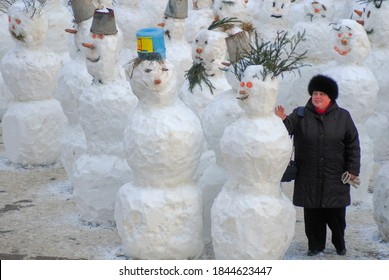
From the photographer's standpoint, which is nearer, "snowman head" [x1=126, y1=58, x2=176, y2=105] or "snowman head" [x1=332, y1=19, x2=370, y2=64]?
"snowman head" [x1=126, y1=58, x2=176, y2=105]

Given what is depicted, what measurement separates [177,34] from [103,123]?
224cm

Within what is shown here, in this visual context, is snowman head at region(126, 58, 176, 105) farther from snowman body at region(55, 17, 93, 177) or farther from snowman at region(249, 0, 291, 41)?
snowman at region(249, 0, 291, 41)

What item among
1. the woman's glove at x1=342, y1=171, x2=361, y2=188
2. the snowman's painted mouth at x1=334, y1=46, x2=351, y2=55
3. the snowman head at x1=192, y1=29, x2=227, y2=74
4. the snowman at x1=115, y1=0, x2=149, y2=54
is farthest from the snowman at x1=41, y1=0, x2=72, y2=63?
the woman's glove at x1=342, y1=171, x2=361, y2=188

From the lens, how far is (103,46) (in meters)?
6.78

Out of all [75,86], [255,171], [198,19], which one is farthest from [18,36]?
[255,171]

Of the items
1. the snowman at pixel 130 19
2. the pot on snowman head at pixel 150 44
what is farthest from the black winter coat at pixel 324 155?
the snowman at pixel 130 19

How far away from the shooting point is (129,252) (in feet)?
19.9

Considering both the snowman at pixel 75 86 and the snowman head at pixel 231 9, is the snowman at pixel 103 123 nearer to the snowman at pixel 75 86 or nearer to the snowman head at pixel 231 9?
the snowman at pixel 75 86

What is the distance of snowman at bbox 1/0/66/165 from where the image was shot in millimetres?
8602

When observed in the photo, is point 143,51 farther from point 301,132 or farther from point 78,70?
point 78,70

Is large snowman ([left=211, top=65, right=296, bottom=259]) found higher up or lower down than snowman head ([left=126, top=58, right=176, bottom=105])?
lower down

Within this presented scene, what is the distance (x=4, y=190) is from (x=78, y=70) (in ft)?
5.29

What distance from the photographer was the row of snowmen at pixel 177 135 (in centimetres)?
557

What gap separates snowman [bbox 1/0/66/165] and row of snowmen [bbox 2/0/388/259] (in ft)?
0.09
